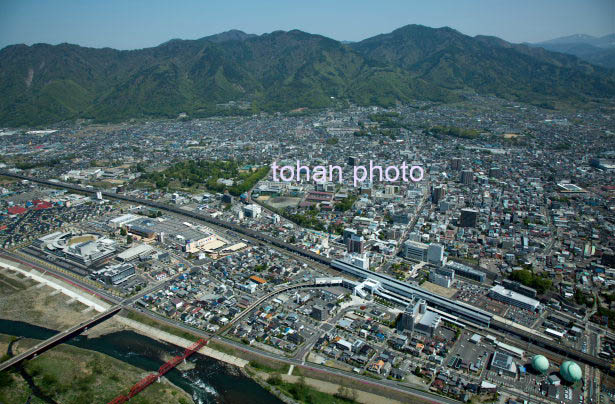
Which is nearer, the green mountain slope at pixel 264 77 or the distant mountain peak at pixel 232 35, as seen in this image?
the green mountain slope at pixel 264 77

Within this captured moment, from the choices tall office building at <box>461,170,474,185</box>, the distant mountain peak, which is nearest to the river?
tall office building at <box>461,170,474,185</box>

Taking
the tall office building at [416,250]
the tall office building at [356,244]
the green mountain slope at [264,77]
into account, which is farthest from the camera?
the green mountain slope at [264,77]

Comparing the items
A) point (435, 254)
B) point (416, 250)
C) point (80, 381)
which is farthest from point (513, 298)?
point (80, 381)

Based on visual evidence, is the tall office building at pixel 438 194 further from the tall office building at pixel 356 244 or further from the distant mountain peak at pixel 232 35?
the distant mountain peak at pixel 232 35

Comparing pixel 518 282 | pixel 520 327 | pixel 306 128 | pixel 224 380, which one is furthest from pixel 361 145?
pixel 224 380

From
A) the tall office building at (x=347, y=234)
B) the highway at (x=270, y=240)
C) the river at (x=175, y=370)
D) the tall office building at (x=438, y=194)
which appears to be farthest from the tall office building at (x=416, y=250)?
the river at (x=175, y=370)

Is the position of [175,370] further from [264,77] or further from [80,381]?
[264,77]

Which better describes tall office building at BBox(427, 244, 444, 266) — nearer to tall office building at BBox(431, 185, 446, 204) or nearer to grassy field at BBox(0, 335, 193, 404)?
tall office building at BBox(431, 185, 446, 204)
